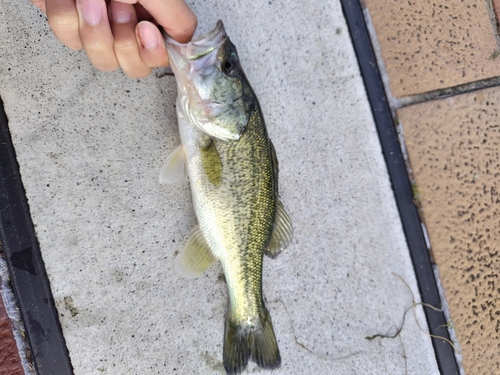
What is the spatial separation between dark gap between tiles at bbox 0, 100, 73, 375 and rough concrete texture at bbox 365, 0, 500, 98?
2.15m

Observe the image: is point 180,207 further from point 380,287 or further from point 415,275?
Answer: point 415,275

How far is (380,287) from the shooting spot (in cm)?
230

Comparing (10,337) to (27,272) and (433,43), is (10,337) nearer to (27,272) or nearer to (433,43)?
(27,272)

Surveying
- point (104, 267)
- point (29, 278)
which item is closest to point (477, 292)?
point (104, 267)

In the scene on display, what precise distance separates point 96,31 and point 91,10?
84 mm

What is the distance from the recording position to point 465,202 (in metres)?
2.39

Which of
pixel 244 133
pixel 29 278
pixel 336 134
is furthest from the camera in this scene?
pixel 336 134

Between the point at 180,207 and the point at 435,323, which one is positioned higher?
the point at 180,207

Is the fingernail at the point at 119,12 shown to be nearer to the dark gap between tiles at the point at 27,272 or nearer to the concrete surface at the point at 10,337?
the dark gap between tiles at the point at 27,272

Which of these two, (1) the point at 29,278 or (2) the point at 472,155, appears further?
(2) the point at 472,155

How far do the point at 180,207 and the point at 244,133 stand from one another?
584 millimetres

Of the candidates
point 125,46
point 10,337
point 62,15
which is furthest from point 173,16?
point 10,337

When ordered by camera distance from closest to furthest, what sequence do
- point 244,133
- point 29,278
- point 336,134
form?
point 244,133 < point 29,278 < point 336,134

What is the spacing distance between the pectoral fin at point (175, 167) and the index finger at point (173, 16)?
529 millimetres
